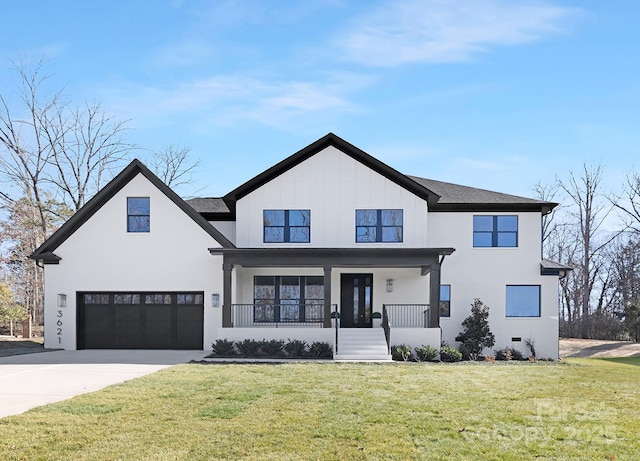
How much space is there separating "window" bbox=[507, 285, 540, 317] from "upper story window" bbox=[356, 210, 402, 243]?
16.9 ft

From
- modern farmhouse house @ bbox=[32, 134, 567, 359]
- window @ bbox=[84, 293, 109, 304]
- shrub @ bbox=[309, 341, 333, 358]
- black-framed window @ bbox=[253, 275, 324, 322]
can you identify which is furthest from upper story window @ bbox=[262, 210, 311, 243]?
window @ bbox=[84, 293, 109, 304]

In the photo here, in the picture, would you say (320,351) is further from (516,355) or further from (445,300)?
(516,355)

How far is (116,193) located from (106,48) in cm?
528

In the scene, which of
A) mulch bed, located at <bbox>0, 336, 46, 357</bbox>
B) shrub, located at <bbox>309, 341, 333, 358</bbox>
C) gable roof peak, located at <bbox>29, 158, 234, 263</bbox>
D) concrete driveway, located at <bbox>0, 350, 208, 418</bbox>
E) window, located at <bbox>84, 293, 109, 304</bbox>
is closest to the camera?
concrete driveway, located at <bbox>0, 350, 208, 418</bbox>

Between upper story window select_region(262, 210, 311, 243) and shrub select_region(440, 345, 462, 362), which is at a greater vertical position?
upper story window select_region(262, 210, 311, 243)

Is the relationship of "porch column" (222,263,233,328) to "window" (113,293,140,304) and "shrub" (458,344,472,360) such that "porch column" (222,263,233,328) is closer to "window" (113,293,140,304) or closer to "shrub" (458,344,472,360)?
"window" (113,293,140,304)

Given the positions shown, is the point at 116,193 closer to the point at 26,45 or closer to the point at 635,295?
the point at 26,45

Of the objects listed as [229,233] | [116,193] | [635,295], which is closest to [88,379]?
[116,193]

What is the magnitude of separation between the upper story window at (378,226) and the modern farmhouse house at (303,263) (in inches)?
1.6

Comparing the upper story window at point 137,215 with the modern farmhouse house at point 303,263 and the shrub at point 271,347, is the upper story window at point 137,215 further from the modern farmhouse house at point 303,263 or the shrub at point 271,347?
the shrub at point 271,347

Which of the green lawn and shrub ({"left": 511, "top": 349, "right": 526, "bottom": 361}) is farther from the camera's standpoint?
shrub ({"left": 511, "top": 349, "right": 526, "bottom": 361})

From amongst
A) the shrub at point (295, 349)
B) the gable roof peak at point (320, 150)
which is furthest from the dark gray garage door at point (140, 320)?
the gable roof peak at point (320, 150)

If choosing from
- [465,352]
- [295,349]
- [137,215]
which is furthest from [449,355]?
[137,215]

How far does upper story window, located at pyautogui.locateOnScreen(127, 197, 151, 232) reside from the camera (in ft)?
74.8
